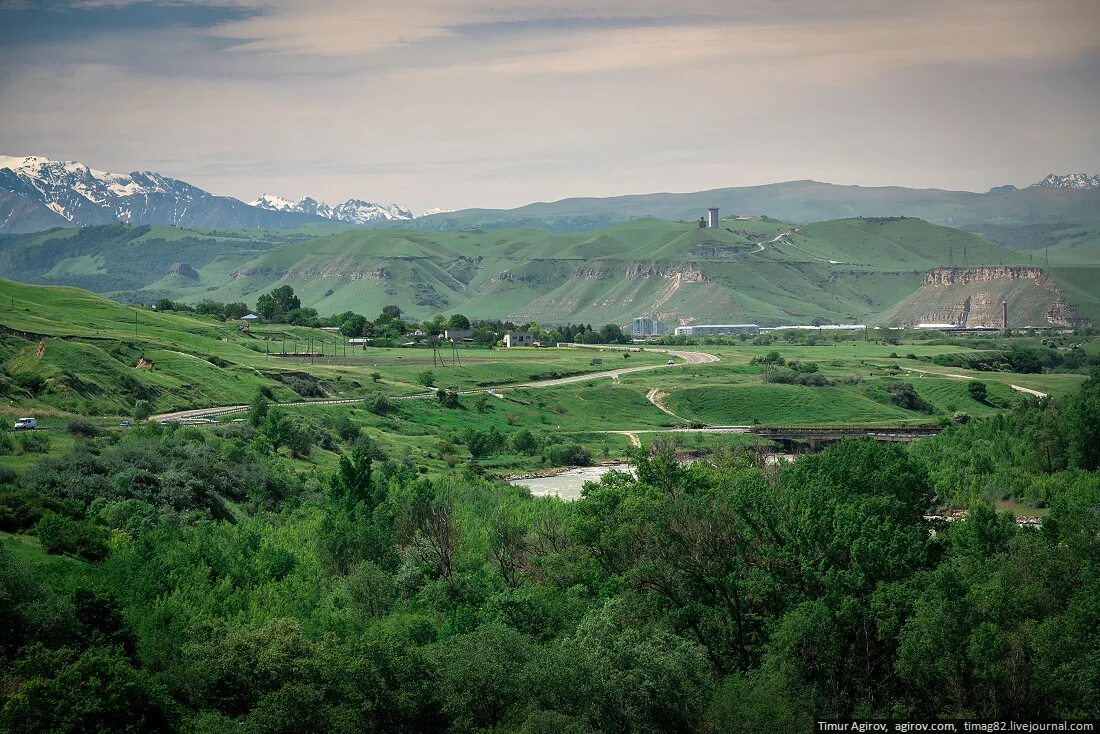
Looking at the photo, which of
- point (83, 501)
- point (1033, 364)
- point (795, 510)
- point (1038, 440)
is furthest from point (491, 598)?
point (1033, 364)

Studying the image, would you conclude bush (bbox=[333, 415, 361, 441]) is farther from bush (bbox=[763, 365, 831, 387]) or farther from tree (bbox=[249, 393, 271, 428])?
bush (bbox=[763, 365, 831, 387])

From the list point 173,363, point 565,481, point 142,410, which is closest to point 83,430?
point 142,410

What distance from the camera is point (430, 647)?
4434 centimetres

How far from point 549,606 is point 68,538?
2055 centimetres

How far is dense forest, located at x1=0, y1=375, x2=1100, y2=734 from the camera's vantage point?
40.4 metres

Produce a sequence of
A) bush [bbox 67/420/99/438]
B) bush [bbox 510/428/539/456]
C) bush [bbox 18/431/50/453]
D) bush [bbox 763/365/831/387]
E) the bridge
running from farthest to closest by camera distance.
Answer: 1. bush [bbox 763/365/831/387]
2. the bridge
3. bush [bbox 510/428/539/456]
4. bush [bbox 67/420/99/438]
5. bush [bbox 18/431/50/453]

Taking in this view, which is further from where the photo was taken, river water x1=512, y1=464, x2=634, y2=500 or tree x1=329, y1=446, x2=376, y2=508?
river water x1=512, y1=464, x2=634, y2=500

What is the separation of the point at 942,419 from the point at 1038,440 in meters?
36.1

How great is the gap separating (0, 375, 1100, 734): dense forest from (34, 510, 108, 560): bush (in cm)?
13

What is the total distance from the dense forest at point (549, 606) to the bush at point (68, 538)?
5.0 inches

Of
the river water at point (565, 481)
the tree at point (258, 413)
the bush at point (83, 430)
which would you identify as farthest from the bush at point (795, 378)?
the bush at point (83, 430)

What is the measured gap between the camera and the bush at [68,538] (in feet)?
175

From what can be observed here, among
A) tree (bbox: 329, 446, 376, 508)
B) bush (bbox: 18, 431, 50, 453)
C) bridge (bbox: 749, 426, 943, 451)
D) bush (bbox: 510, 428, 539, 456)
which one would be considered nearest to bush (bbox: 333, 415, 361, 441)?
bush (bbox: 510, 428, 539, 456)

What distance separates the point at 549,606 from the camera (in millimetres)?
50281
